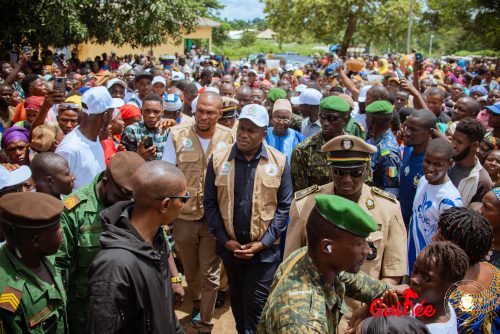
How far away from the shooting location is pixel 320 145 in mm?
4555

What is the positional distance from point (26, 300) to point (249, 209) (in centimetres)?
211

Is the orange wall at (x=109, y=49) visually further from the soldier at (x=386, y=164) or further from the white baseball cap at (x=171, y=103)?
the soldier at (x=386, y=164)

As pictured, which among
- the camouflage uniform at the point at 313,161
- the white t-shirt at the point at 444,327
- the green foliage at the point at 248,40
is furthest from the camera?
the green foliage at the point at 248,40

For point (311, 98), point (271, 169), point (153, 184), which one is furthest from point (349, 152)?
point (311, 98)

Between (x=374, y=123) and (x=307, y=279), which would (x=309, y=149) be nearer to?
(x=374, y=123)

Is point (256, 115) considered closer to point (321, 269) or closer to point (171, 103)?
point (321, 269)

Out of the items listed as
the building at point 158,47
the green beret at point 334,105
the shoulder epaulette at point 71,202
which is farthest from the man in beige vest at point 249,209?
the building at point 158,47

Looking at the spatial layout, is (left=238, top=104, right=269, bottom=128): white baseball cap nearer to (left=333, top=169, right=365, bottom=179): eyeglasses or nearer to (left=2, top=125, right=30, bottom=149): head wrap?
(left=333, top=169, right=365, bottom=179): eyeglasses

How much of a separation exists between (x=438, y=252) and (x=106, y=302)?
1.67 meters

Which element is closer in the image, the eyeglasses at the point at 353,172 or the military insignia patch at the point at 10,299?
the military insignia patch at the point at 10,299

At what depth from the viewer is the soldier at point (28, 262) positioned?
248 centimetres

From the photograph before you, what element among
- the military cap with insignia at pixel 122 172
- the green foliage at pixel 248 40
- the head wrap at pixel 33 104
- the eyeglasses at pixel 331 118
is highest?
the green foliage at pixel 248 40

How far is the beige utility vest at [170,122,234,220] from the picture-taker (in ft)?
16.0

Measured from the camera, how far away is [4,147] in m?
4.79
